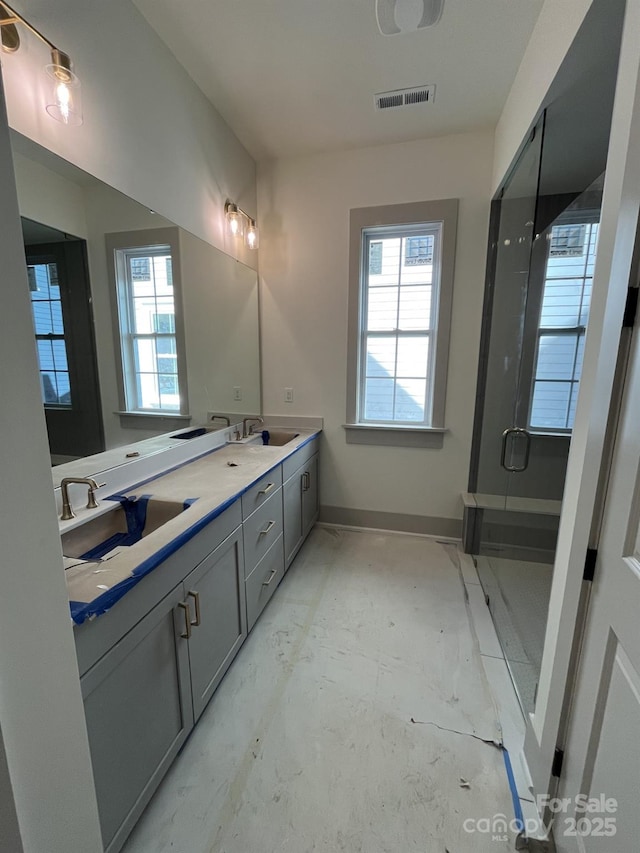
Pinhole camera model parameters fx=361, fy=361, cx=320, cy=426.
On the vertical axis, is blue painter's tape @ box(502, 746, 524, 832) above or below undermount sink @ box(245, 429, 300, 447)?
below

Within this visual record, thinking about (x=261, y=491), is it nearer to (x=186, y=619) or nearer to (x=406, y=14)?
(x=186, y=619)

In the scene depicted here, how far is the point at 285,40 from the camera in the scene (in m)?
1.77

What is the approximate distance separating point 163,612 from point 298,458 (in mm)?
1477

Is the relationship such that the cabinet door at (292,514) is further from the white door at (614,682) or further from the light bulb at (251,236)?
the light bulb at (251,236)

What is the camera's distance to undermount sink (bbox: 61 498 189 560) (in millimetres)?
1370

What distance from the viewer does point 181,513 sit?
144 centimetres

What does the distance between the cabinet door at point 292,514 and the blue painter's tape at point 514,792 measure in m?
1.41

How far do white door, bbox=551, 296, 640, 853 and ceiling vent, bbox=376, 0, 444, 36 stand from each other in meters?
1.72

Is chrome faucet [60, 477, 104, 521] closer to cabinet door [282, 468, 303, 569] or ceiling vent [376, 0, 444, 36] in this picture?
cabinet door [282, 468, 303, 569]

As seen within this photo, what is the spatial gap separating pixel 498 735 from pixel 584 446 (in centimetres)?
124

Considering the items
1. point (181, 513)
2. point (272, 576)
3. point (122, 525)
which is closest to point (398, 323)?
point (272, 576)

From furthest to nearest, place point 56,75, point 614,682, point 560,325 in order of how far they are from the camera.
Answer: point 560,325
point 56,75
point 614,682

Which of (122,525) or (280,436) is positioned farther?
(280,436)

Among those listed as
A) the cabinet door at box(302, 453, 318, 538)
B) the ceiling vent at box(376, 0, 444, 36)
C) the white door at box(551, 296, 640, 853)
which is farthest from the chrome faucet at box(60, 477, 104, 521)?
the ceiling vent at box(376, 0, 444, 36)
